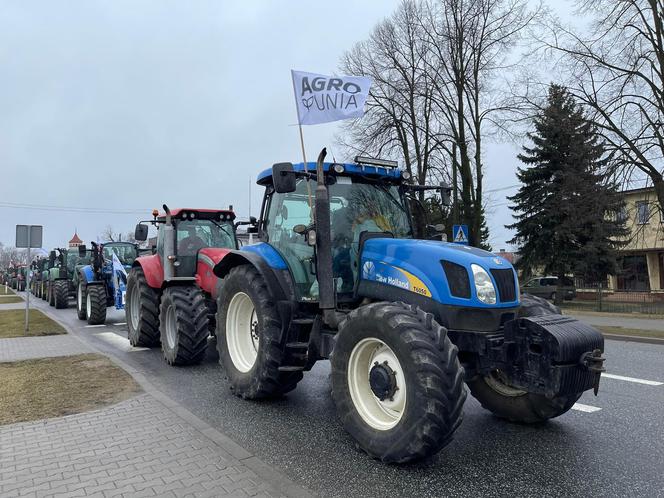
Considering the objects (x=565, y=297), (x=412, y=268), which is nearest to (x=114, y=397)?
(x=412, y=268)

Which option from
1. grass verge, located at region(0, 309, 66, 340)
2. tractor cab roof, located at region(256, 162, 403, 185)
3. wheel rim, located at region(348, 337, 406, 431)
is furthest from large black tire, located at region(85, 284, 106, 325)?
wheel rim, located at region(348, 337, 406, 431)

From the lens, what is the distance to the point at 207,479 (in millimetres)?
3627

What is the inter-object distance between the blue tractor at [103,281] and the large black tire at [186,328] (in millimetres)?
5627

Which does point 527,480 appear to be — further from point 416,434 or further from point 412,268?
point 412,268

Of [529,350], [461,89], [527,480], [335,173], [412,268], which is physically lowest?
[527,480]

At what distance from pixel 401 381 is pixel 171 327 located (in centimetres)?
509

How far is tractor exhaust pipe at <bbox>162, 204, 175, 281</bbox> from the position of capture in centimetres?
856

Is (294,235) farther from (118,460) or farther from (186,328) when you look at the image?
(186,328)

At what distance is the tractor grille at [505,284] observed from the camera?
166 inches

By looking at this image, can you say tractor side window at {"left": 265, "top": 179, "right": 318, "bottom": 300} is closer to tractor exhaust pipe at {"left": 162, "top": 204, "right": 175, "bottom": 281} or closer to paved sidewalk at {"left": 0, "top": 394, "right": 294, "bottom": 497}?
paved sidewalk at {"left": 0, "top": 394, "right": 294, "bottom": 497}

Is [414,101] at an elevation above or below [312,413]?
above

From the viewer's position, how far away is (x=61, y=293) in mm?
20062

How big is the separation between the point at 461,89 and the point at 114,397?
863 inches

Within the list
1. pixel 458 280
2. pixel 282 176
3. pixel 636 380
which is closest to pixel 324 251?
pixel 282 176
